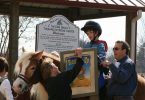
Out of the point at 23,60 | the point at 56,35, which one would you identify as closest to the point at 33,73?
the point at 23,60

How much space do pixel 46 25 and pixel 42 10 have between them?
361cm

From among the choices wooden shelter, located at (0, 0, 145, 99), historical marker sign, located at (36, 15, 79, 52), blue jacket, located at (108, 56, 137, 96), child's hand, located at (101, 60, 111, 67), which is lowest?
blue jacket, located at (108, 56, 137, 96)

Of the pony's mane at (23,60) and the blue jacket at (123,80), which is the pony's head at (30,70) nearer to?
the pony's mane at (23,60)

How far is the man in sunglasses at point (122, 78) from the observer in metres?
6.08

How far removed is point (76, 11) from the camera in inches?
526

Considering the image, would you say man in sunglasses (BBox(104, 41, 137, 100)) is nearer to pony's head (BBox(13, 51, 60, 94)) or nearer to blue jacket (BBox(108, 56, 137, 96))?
blue jacket (BBox(108, 56, 137, 96))

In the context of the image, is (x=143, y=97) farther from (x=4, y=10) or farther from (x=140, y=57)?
(x=140, y=57)

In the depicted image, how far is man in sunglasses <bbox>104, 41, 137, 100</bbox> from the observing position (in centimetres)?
608

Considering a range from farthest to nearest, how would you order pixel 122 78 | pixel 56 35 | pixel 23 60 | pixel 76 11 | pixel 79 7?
1. pixel 76 11
2. pixel 79 7
3. pixel 56 35
4. pixel 23 60
5. pixel 122 78

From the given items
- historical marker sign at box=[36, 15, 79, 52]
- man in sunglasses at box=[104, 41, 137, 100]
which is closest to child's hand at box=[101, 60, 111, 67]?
man in sunglasses at box=[104, 41, 137, 100]

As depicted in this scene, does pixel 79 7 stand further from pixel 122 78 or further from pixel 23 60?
pixel 122 78

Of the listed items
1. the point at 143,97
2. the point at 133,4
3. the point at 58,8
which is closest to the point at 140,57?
the point at 58,8

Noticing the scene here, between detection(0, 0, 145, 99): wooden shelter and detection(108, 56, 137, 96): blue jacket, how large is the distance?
3630 mm

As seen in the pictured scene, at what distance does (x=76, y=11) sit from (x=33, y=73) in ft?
24.5
